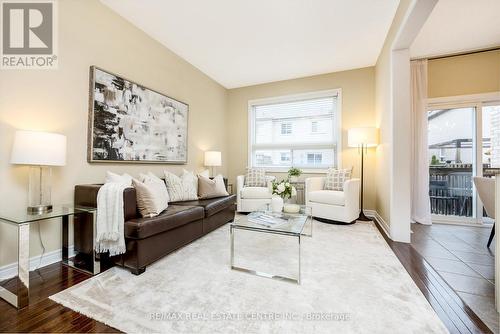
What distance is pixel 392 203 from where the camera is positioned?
8.41ft

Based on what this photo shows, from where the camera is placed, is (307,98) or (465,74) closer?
(465,74)

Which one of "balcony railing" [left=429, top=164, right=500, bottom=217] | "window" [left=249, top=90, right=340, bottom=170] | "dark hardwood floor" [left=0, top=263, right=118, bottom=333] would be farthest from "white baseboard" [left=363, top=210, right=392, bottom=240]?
"dark hardwood floor" [left=0, top=263, right=118, bottom=333]

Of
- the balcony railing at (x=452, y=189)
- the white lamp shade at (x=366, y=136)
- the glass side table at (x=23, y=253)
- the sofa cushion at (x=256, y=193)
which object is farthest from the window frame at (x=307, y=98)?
the glass side table at (x=23, y=253)

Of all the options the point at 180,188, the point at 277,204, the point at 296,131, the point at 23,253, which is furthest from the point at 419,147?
the point at 23,253

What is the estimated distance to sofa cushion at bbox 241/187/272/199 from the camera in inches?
148

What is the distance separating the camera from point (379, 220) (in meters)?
3.37

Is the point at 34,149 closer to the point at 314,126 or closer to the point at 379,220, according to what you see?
the point at 314,126

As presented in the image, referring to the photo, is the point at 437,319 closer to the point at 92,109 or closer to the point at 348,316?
the point at 348,316

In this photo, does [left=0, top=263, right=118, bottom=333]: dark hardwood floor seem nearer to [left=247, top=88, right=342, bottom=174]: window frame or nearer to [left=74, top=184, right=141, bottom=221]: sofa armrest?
[left=74, top=184, right=141, bottom=221]: sofa armrest

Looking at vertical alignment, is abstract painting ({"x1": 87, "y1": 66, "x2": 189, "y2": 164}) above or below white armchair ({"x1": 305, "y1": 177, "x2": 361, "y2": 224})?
above

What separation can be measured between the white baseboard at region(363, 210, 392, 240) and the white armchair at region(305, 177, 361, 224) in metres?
0.34

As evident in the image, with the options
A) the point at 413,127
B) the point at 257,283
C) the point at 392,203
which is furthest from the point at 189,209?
the point at 413,127

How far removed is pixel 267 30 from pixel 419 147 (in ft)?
10.0

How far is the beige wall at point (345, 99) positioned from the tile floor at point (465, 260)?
113 cm
